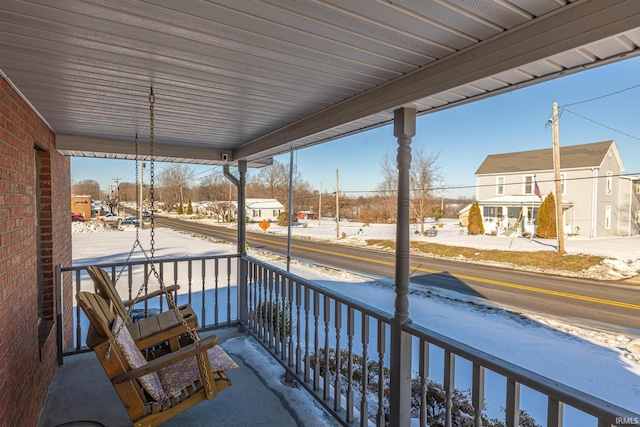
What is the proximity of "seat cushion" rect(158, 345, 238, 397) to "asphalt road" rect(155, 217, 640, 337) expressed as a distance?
6.73 m

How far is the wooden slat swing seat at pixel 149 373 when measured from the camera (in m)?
1.74

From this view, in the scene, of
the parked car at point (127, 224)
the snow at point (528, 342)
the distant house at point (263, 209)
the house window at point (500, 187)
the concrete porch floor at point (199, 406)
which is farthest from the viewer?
the distant house at point (263, 209)

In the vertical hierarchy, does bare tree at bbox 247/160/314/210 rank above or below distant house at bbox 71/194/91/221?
above

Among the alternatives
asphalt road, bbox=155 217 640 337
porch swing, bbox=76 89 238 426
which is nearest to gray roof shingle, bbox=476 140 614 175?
asphalt road, bbox=155 217 640 337

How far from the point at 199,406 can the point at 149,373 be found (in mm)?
897

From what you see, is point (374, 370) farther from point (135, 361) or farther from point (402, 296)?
point (135, 361)

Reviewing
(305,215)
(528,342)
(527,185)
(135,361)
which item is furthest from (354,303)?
(305,215)

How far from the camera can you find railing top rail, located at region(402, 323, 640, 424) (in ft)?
3.19

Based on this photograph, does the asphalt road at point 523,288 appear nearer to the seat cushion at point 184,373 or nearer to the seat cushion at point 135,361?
the seat cushion at point 184,373

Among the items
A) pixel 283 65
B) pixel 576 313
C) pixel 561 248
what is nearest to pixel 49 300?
pixel 283 65

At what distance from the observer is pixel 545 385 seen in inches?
44.7

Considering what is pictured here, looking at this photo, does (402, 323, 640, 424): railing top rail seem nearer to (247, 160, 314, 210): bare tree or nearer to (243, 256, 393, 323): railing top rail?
(243, 256, 393, 323): railing top rail

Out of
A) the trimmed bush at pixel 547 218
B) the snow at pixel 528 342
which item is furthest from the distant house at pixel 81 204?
the trimmed bush at pixel 547 218

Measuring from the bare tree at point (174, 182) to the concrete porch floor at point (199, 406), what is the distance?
2794 cm
